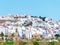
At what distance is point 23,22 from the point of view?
7962 centimetres

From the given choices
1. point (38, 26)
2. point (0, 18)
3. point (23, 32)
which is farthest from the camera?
point (0, 18)

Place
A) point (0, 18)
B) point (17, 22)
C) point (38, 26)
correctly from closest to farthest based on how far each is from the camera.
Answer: point (38, 26) < point (17, 22) < point (0, 18)

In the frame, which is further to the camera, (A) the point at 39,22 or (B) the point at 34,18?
(B) the point at 34,18

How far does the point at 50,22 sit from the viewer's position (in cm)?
8719

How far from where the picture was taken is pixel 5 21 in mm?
88750

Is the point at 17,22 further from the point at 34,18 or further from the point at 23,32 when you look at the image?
the point at 23,32

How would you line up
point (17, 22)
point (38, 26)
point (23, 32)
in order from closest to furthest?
point (23, 32) → point (38, 26) → point (17, 22)

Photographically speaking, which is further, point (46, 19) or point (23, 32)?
point (46, 19)

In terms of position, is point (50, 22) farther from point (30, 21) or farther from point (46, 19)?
point (30, 21)

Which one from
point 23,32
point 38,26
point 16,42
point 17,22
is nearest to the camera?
point 16,42

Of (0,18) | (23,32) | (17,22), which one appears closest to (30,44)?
(23,32)

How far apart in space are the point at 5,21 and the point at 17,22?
5467 millimetres

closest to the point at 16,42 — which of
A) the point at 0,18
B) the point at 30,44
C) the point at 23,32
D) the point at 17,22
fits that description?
the point at 30,44

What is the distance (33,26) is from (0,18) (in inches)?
794
